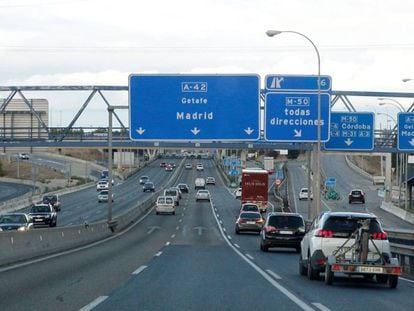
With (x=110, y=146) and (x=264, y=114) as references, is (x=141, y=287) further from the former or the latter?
(x=110, y=146)

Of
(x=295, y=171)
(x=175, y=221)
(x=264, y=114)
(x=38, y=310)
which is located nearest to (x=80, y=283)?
(x=38, y=310)

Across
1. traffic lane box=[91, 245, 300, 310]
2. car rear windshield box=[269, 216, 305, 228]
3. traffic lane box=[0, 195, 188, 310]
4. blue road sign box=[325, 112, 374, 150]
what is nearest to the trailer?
traffic lane box=[91, 245, 300, 310]

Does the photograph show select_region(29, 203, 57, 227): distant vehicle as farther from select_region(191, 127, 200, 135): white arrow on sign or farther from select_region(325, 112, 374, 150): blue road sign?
select_region(325, 112, 374, 150): blue road sign

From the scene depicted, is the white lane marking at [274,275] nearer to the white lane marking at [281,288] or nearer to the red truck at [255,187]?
the white lane marking at [281,288]

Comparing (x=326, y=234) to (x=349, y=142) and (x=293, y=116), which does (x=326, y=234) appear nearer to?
(x=293, y=116)

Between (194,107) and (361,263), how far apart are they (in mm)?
21466

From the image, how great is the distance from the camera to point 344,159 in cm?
16362

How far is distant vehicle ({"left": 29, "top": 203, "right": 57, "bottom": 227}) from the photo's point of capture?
5538 centimetres

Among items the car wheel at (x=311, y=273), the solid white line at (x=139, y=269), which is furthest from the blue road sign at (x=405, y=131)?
the car wheel at (x=311, y=273)

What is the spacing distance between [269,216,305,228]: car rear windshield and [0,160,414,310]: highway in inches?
87.6

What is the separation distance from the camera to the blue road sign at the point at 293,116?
1612 inches

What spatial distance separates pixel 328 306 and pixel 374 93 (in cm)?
3231

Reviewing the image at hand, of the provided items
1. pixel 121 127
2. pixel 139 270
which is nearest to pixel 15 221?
pixel 121 127

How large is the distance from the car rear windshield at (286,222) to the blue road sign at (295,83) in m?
7.30
